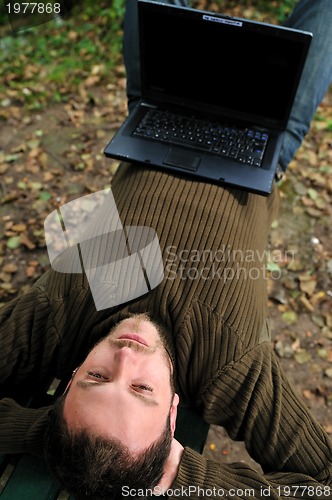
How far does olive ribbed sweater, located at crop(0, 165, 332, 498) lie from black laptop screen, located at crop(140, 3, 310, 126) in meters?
0.62

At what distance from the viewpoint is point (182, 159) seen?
2748 millimetres

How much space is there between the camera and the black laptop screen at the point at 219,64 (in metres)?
2.55

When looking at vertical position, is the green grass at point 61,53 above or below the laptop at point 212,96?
below

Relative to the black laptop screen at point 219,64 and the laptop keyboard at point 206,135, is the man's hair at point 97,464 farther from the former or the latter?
the black laptop screen at point 219,64

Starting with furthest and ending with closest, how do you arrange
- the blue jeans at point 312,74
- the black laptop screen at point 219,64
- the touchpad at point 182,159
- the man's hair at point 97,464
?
the blue jeans at point 312,74
the touchpad at point 182,159
the black laptop screen at point 219,64
the man's hair at point 97,464

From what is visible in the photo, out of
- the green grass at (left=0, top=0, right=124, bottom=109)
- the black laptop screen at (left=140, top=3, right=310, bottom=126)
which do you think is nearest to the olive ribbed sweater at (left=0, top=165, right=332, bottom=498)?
the black laptop screen at (left=140, top=3, right=310, bottom=126)

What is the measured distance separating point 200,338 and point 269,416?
0.49 m

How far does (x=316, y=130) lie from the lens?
461 cm

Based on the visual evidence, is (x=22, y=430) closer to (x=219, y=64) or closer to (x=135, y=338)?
(x=135, y=338)

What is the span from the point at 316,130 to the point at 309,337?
2.16 meters

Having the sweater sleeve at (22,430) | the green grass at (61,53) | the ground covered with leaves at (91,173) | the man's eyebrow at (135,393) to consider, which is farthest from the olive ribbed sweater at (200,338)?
the green grass at (61,53)

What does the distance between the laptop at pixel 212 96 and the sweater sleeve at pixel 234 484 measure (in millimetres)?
1417

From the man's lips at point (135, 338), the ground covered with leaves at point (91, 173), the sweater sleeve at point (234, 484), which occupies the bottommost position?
the ground covered with leaves at point (91, 173)

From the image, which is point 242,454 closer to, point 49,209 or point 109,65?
point 49,209
